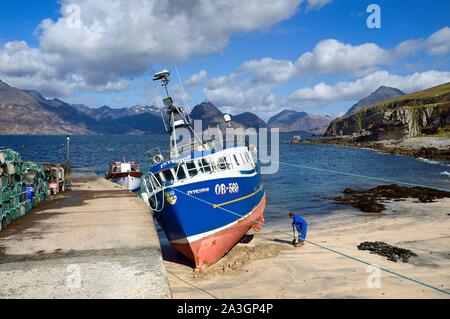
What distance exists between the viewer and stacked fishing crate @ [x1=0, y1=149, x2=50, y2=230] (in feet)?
51.8

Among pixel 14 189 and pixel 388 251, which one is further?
pixel 388 251

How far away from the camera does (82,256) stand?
11.9 meters

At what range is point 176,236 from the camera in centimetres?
1738

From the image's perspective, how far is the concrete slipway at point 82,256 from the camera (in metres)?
9.16

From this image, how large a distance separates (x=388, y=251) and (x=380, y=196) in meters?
20.1

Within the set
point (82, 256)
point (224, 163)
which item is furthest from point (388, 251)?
point (82, 256)

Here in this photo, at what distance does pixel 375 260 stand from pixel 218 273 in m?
Result: 7.69

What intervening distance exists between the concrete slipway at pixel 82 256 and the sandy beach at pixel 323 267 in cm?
302

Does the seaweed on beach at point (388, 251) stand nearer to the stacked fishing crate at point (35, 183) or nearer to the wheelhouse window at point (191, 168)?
the wheelhouse window at point (191, 168)

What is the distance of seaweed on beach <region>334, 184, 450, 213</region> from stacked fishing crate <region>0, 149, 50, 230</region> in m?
25.6

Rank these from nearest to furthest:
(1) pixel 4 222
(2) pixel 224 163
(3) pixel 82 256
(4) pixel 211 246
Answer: (3) pixel 82 256
(1) pixel 4 222
(4) pixel 211 246
(2) pixel 224 163

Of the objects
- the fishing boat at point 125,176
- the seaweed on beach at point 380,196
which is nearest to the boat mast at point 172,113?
the seaweed on beach at point 380,196

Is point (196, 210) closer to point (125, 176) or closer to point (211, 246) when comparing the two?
point (211, 246)

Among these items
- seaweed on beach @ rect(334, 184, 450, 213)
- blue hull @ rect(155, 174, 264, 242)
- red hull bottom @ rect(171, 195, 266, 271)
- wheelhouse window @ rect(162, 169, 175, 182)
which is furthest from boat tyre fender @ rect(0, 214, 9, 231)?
seaweed on beach @ rect(334, 184, 450, 213)
